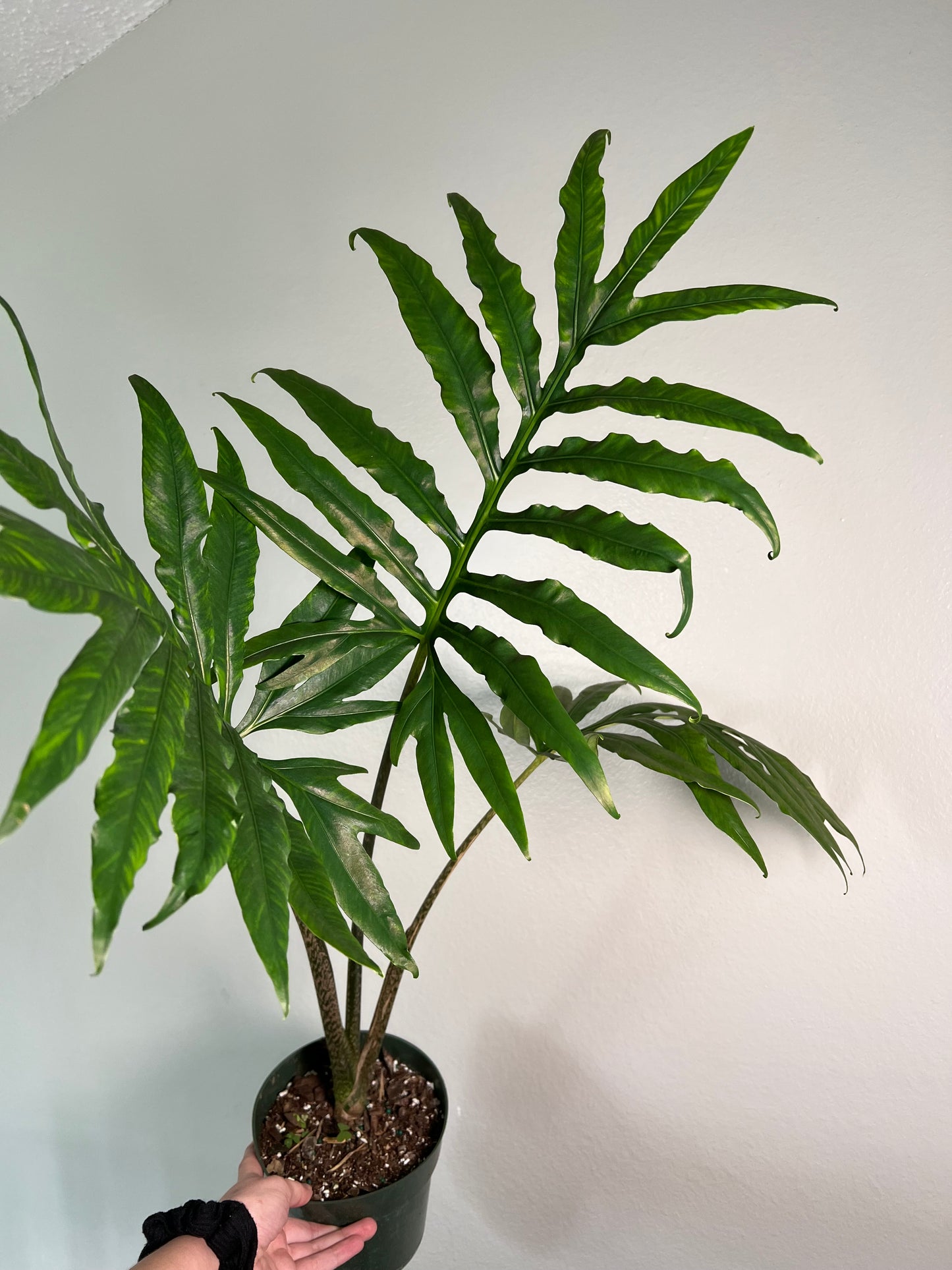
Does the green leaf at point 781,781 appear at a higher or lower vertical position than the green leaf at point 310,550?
lower

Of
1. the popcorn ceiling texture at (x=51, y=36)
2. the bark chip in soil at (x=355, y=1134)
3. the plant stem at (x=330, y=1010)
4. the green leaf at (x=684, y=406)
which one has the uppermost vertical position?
the popcorn ceiling texture at (x=51, y=36)

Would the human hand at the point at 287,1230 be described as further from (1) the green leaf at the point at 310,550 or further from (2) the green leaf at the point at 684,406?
(2) the green leaf at the point at 684,406

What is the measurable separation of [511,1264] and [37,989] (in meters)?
0.86

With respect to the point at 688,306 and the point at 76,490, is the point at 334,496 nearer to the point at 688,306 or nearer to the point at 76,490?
the point at 76,490

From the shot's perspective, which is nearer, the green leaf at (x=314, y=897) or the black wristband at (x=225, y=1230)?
the green leaf at (x=314, y=897)

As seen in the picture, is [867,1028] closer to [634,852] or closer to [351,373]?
[634,852]

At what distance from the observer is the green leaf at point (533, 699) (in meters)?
0.63

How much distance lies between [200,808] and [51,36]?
55.3 inches

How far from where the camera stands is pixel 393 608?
820 millimetres

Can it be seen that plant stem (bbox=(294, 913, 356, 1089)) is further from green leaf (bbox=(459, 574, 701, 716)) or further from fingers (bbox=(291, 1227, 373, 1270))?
green leaf (bbox=(459, 574, 701, 716))

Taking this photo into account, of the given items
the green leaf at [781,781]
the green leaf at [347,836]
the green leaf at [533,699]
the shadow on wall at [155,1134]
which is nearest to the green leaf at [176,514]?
the green leaf at [347,836]

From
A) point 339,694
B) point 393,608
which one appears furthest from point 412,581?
point 339,694

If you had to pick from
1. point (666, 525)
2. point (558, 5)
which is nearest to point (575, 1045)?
point (666, 525)

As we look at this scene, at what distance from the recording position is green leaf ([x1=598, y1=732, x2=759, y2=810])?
75cm
